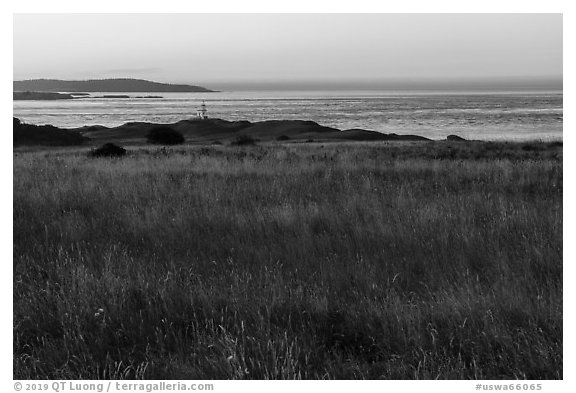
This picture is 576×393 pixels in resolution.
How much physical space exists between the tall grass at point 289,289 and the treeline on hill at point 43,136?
28.8 m

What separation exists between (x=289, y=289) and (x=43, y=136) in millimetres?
35323

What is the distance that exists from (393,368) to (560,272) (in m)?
2.06

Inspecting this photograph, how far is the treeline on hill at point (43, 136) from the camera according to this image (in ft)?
110

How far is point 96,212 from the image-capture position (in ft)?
22.9

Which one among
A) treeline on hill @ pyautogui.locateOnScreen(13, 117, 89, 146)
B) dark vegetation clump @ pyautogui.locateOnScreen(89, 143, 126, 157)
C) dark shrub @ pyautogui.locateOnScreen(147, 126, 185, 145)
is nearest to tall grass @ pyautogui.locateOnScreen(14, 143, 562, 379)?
dark vegetation clump @ pyautogui.locateOnScreen(89, 143, 126, 157)

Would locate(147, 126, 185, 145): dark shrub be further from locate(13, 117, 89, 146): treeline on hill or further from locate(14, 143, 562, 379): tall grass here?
locate(14, 143, 562, 379): tall grass

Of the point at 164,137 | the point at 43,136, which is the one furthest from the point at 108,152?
the point at 43,136

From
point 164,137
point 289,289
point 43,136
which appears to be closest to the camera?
point 289,289

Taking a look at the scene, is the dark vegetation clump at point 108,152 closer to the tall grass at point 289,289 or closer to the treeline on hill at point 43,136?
the tall grass at point 289,289

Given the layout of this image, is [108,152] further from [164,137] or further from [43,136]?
[43,136]

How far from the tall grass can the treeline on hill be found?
28768 millimetres

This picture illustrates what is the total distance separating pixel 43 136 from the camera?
1390 inches
